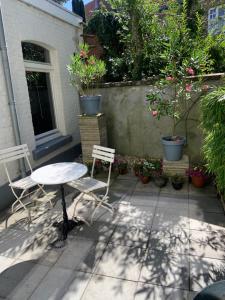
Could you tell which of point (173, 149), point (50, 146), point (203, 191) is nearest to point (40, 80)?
point (50, 146)

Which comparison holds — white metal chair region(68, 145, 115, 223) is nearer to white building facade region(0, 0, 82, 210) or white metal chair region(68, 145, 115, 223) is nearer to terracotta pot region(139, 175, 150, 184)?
terracotta pot region(139, 175, 150, 184)

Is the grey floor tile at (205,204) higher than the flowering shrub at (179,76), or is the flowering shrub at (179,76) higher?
the flowering shrub at (179,76)

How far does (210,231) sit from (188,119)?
2340mm

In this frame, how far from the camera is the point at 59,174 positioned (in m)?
3.00

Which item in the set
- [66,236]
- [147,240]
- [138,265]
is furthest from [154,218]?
[66,236]

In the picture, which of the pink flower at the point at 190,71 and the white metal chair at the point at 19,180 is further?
the pink flower at the point at 190,71

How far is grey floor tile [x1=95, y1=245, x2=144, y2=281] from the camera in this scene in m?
2.36

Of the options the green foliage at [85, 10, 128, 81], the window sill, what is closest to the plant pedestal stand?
the window sill

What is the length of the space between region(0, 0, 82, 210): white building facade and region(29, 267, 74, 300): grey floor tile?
1769 millimetres

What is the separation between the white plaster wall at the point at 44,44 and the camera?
3805 mm

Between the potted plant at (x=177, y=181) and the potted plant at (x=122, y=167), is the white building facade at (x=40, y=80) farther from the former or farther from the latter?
the potted plant at (x=177, y=181)

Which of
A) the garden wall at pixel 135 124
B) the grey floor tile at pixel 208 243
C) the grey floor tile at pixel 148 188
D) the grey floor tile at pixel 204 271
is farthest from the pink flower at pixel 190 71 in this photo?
the grey floor tile at pixel 204 271

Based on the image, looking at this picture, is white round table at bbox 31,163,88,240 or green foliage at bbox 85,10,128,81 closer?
white round table at bbox 31,163,88,240

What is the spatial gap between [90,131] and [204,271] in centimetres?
316
